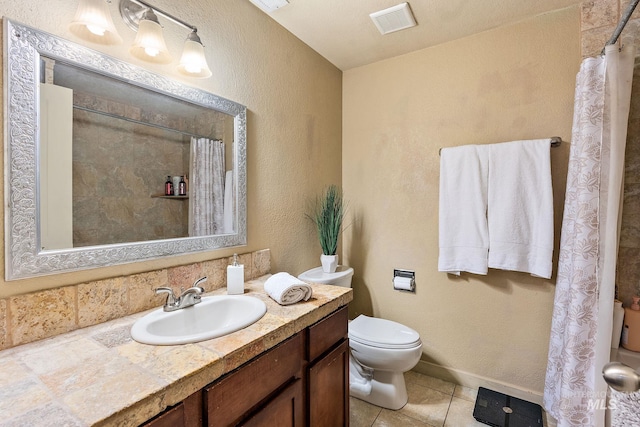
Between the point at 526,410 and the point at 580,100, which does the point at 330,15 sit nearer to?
the point at 580,100

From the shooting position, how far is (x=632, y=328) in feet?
4.48

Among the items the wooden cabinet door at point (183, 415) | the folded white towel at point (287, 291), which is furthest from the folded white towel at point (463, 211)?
the wooden cabinet door at point (183, 415)

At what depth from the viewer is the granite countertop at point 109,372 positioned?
1.86 ft

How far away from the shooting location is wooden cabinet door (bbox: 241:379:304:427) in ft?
2.95

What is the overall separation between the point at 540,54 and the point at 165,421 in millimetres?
2392

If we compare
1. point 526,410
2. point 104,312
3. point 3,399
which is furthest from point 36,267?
point 526,410

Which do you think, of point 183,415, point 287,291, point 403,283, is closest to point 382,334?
point 403,283

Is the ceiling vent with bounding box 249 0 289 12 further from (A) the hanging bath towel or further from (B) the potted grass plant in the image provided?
(A) the hanging bath towel

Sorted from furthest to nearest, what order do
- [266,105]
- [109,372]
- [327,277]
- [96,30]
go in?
[327,277], [266,105], [96,30], [109,372]

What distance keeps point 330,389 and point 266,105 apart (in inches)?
58.7

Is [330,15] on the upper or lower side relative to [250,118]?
upper

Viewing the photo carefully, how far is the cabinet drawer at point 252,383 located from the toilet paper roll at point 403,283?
4.00 feet

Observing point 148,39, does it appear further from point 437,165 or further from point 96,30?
point 437,165

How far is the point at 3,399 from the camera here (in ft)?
1.97
